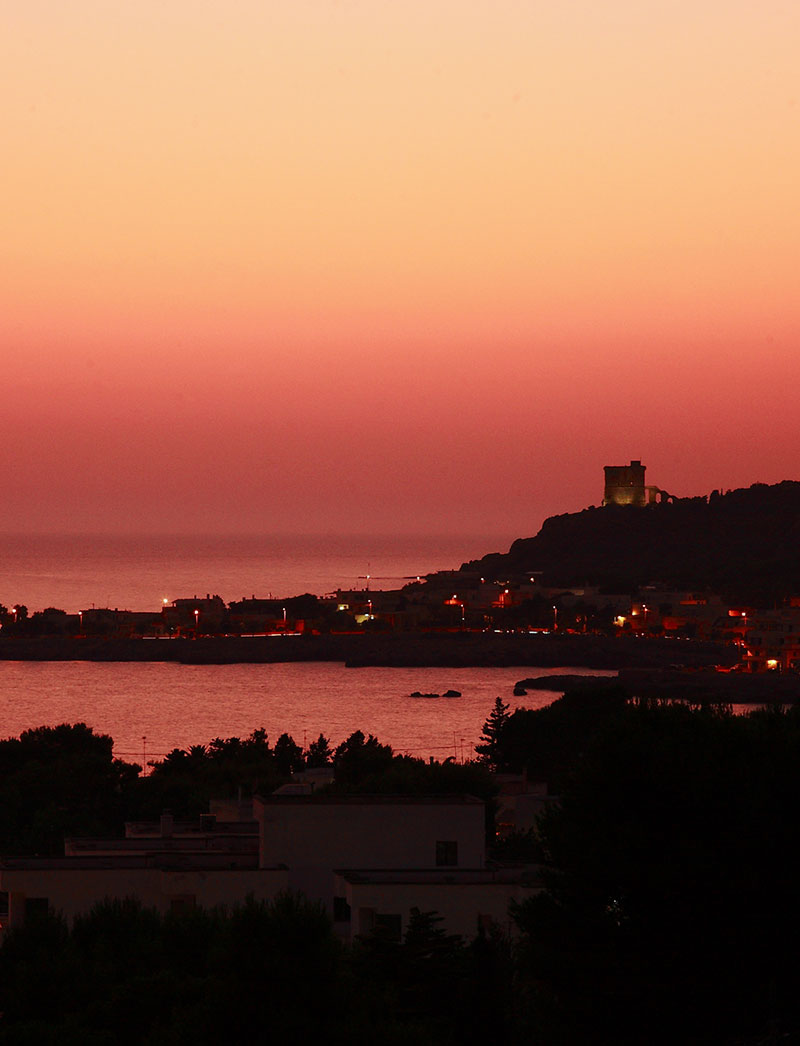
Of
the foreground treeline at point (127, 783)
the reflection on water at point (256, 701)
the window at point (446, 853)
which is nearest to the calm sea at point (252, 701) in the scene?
the reflection on water at point (256, 701)

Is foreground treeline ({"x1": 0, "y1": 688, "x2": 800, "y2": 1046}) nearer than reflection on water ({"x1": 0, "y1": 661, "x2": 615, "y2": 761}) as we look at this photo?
Yes

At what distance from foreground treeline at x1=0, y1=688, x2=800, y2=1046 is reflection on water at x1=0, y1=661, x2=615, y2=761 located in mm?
31608

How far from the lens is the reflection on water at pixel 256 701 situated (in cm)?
4878

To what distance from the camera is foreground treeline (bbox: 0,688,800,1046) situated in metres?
8.57

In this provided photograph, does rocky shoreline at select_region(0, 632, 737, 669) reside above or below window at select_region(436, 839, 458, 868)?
above

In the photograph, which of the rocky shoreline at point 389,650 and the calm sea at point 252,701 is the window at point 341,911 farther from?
the rocky shoreline at point 389,650

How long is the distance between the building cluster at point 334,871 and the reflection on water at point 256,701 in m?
28.3

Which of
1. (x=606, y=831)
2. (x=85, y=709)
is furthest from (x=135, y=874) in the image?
(x=85, y=709)

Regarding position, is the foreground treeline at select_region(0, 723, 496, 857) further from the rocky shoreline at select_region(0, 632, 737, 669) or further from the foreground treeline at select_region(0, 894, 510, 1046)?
the rocky shoreline at select_region(0, 632, 737, 669)

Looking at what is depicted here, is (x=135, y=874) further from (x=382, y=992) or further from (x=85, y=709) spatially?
(x=85, y=709)

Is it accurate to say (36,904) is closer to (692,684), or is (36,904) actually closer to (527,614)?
(692,684)

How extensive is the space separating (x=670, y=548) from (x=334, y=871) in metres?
112

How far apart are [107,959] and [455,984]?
213 cm

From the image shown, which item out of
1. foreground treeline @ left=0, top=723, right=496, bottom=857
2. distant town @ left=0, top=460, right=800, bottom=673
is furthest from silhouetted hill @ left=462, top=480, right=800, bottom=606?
foreground treeline @ left=0, top=723, right=496, bottom=857
